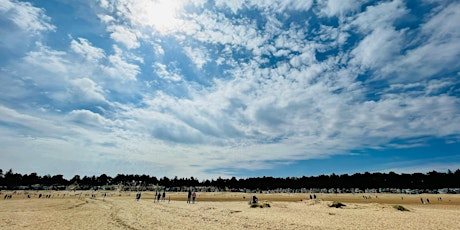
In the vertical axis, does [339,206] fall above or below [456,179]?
below

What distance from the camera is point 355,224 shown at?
2139 centimetres

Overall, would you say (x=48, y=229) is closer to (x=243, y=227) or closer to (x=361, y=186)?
(x=243, y=227)

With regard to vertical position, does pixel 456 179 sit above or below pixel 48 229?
above

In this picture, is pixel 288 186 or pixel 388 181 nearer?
pixel 388 181

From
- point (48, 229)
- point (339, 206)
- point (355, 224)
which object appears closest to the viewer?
point (48, 229)

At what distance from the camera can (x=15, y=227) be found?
66.4 feet

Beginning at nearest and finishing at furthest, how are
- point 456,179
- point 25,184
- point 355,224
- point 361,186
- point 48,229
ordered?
point 48,229
point 355,224
point 456,179
point 361,186
point 25,184

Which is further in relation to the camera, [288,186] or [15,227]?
[288,186]

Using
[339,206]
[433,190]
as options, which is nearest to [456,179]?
[433,190]

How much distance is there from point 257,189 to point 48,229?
6039 inches

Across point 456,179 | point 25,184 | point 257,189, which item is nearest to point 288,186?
point 257,189

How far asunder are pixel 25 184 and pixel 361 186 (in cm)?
22397

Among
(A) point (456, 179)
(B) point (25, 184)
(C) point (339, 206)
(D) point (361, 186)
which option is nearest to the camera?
(C) point (339, 206)

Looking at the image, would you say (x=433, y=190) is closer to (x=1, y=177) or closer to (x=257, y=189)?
(x=257, y=189)
